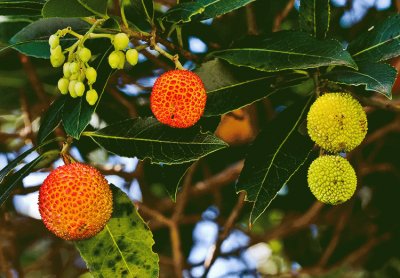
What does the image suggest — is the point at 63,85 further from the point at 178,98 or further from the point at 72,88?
the point at 178,98

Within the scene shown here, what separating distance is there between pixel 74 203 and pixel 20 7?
49 centimetres

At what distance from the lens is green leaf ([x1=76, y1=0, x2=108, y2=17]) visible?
1.48 metres

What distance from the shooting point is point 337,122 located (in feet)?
4.91

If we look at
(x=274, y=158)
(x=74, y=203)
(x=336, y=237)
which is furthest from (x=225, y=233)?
(x=74, y=203)

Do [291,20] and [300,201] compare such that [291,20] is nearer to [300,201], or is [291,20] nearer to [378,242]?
[300,201]

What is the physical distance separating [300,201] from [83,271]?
93cm

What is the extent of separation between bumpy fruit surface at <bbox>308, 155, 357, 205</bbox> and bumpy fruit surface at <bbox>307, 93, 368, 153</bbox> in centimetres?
3

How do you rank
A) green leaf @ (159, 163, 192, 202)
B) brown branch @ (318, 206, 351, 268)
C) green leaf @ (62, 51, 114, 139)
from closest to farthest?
green leaf @ (62, 51, 114, 139), green leaf @ (159, 163, 192, 202), brown branch @ (318, 206, 351, 268)

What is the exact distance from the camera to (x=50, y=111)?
1739 millimetres

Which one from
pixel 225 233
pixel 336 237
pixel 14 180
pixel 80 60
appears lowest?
pixel 336 237

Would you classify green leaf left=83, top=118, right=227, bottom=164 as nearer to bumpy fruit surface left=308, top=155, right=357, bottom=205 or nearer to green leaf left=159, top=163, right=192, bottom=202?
green leaf left=159, top=163, right=192, bottom=202

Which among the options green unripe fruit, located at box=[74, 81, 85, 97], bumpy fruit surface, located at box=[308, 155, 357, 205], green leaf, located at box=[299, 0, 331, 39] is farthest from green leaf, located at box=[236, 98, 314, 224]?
green unripe fruit, located at box=[74, 81, 85, 97]

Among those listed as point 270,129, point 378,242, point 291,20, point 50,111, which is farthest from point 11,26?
point 378,242

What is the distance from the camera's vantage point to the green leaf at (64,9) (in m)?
1.42
